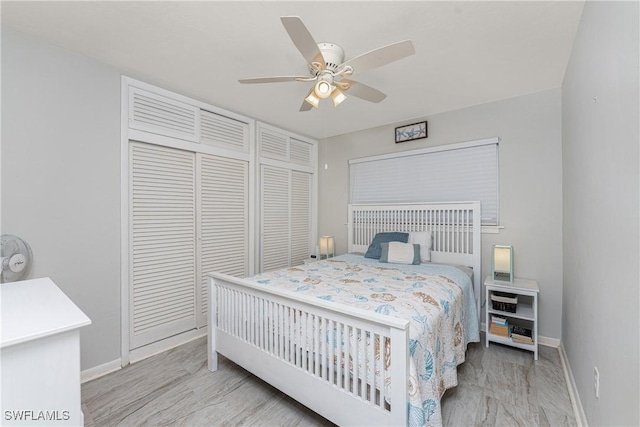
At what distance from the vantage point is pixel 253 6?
1646 millimetres

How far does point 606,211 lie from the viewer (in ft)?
4.24

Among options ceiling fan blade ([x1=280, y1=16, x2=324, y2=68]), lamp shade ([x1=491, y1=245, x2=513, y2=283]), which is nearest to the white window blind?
lamp shade ([x1=491, y1=245, x2=513, y2=283])

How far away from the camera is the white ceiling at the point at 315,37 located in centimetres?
167

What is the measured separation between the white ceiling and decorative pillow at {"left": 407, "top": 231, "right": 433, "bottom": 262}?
151 centimetres

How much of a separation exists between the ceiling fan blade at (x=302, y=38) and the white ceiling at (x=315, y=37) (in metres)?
0.28

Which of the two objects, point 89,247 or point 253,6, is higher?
point 253,6

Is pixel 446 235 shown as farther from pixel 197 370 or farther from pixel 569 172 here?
pixel 197 370

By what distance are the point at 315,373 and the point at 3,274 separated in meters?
2.03

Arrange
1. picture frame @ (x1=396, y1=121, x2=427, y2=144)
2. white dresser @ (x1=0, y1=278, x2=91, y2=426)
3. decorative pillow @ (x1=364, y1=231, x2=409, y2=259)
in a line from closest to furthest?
white dresser @ (x1=0, y1=278, x2=91, y2=426) < decorative pillow @ (x1=364, y1=231, x2=409, y2=259) < picture frame @ (x1=396, y1=121, x2=427, y2=144)

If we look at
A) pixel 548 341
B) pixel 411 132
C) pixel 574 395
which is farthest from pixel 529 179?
pixel 574 395

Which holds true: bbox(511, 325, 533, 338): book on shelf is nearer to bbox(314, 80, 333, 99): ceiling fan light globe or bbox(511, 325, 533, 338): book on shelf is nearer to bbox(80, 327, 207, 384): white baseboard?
bbox(314, 80, 333, 99): ceiling fan light globe

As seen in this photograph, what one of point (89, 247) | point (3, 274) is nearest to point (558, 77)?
point (89, 247)

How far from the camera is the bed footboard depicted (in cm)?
135

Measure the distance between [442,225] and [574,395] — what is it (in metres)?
1.78
